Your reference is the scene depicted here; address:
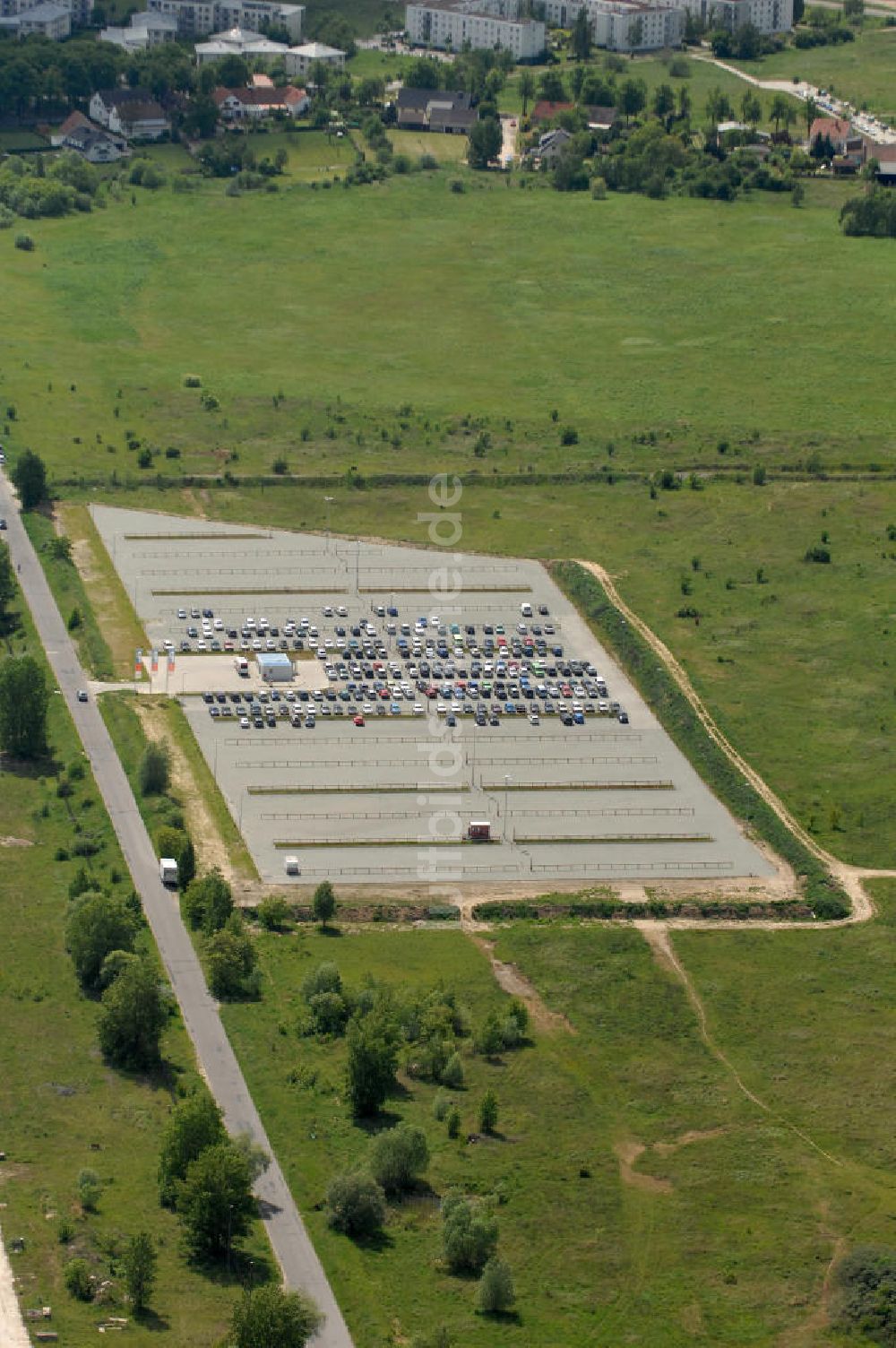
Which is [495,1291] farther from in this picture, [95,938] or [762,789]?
[762,789]

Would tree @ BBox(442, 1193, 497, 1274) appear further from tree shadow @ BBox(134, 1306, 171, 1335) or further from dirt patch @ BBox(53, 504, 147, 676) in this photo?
dirt patch @ BBox(53, 504, 147, 676)

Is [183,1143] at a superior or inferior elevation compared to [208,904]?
inferior

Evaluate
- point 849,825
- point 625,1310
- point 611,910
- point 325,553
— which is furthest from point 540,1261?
point 325,553

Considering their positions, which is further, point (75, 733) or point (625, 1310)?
point (75, 733)

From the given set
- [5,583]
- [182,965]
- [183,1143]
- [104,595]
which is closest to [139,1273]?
[183,1143]

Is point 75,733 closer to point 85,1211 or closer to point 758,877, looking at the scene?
point 758,877
